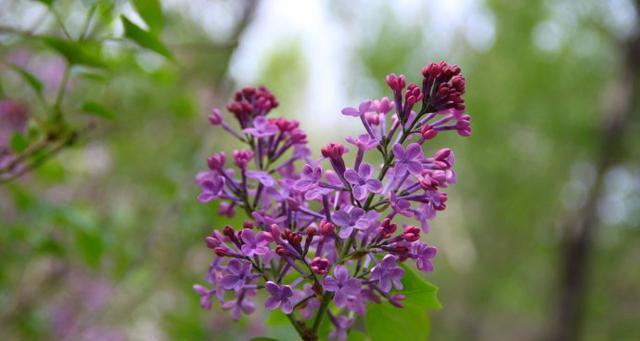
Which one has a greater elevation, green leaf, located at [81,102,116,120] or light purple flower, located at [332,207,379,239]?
light purple flower, located at [332,207,379,239]

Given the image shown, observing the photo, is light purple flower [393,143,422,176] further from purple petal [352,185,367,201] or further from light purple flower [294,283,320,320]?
light purple flower [294,283,320,320]

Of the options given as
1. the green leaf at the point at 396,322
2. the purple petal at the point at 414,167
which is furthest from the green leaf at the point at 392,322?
the purple petal at the point at 414,167

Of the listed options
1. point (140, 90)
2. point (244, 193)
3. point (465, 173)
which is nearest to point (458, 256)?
point (465, 173)

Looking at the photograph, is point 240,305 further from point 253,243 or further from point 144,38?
point 144,38

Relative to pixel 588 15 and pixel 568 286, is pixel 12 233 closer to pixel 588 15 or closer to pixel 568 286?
pixel 568 286

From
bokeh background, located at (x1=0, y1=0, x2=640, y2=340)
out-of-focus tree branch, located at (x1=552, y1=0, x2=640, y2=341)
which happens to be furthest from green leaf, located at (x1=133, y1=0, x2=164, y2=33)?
out-of-focus tree branch, located at (x1=552, y1=0, x2=640, y2=341)

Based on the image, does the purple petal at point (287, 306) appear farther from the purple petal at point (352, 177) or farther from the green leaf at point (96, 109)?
the green leaf at point (96, 109)
